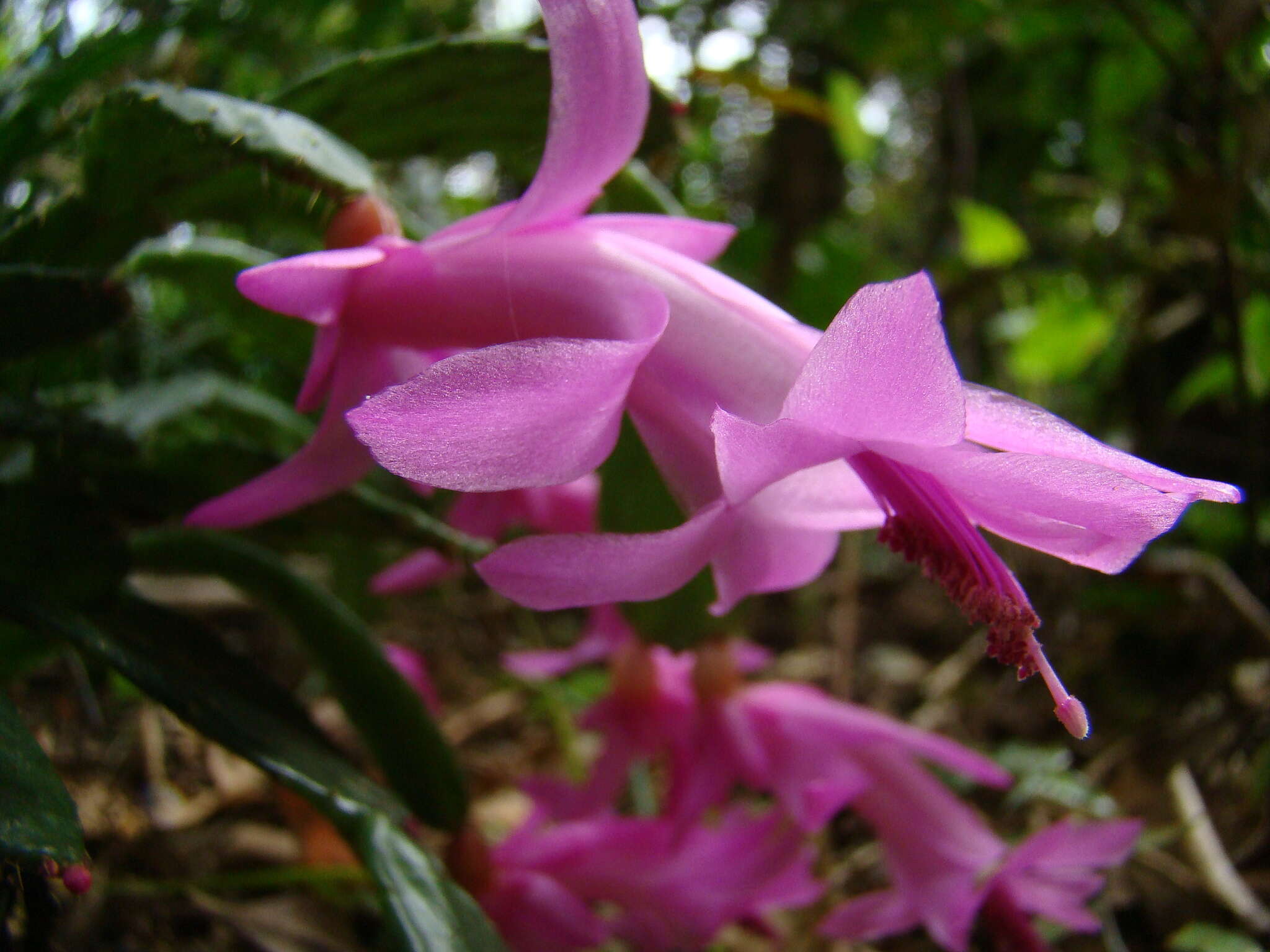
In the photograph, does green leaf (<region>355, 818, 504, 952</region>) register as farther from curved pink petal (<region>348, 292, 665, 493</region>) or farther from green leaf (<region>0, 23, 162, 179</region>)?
green leaf (<region>0, 23, 162, 179</region>)

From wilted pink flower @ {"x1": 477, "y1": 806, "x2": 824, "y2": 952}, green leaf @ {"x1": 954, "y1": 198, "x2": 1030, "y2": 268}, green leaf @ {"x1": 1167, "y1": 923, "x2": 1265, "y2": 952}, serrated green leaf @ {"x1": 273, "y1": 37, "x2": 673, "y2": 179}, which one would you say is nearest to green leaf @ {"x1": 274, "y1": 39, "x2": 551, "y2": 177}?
serrated green leaf @ {"x1": 273, "y1": 37, "x2": 673, "y2": 179}

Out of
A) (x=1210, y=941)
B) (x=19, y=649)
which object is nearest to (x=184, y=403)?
(x=19, y=649)

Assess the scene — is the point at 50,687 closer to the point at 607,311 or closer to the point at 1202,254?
the point at 607,311

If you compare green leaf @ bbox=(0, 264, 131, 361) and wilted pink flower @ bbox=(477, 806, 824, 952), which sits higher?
green leaf @ bbox=(0, 264, 131, 361)

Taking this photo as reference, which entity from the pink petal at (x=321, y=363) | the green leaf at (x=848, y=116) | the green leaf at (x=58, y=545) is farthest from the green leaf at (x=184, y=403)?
the green leaf at (x=848, y=116)

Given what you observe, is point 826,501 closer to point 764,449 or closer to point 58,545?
point 764,449

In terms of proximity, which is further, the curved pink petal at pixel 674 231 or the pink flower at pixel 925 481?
the curved pink petal at pixel 674 231

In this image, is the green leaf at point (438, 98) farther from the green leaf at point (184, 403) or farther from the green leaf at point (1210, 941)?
the green leaf at point (1210, 941)
